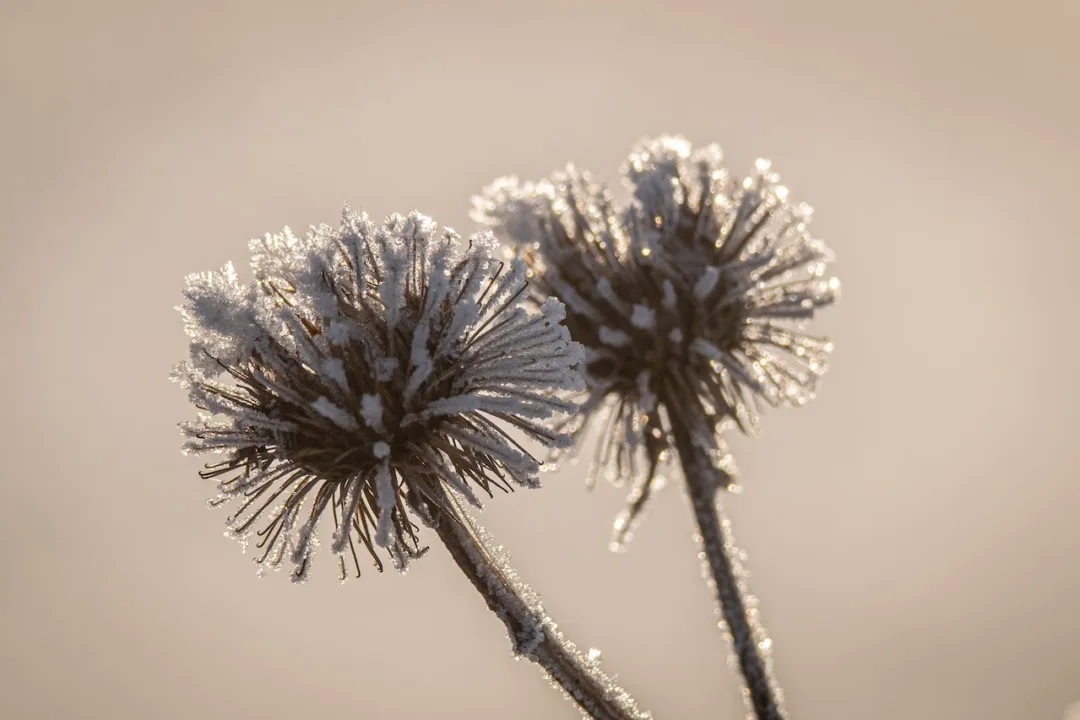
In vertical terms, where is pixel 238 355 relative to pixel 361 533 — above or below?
above

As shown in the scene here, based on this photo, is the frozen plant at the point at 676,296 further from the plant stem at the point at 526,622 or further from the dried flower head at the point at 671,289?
the plant stem at the point at 526,622

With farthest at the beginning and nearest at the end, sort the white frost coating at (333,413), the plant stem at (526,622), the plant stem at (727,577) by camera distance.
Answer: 1. the plant stem at (727,577)
2. the plant stem at (526,622)
3. the white frost coating at (333,413)

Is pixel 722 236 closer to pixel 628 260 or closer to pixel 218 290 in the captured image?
pixel 628 260

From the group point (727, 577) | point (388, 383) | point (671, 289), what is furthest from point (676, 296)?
point (388, 383)

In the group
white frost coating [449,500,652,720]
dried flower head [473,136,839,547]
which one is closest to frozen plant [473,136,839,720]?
dried flower head [473,136,839,547]

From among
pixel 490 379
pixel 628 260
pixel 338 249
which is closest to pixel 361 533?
pixel 490 379

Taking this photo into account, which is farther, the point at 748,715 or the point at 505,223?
the point at 505,223

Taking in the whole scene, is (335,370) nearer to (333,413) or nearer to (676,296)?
(333,413)

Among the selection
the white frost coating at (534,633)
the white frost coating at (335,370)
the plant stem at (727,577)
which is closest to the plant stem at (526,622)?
the white frost coating at (534,633)
